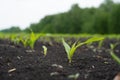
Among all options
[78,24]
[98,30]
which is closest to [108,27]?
[98,30]

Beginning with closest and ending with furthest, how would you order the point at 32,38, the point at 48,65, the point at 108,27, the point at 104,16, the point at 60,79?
the point at 60,79 → the point at 48,65 → the point at 32,38 → the point at 108,27 → the point at 104,16

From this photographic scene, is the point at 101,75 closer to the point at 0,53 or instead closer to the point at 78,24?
the point at 0,53

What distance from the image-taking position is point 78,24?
44.4 meters

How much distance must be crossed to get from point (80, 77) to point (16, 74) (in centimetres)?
43

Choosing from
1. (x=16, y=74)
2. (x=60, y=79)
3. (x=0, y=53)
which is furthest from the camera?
(x=0, y=53)

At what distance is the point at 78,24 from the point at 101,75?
4257 cm

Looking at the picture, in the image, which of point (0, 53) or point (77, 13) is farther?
point (77, 13)

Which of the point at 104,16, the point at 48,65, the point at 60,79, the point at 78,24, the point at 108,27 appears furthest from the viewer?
the point at 78,24

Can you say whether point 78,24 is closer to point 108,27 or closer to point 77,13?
point 77,13

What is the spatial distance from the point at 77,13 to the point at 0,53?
143ft

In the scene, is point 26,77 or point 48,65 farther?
point 48,65

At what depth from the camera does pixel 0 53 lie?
3.01 metres

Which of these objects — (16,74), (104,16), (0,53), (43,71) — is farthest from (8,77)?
(104,16)

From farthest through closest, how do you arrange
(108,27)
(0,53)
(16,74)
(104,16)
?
(104,16), (108,27), (0,53), (16,74)
